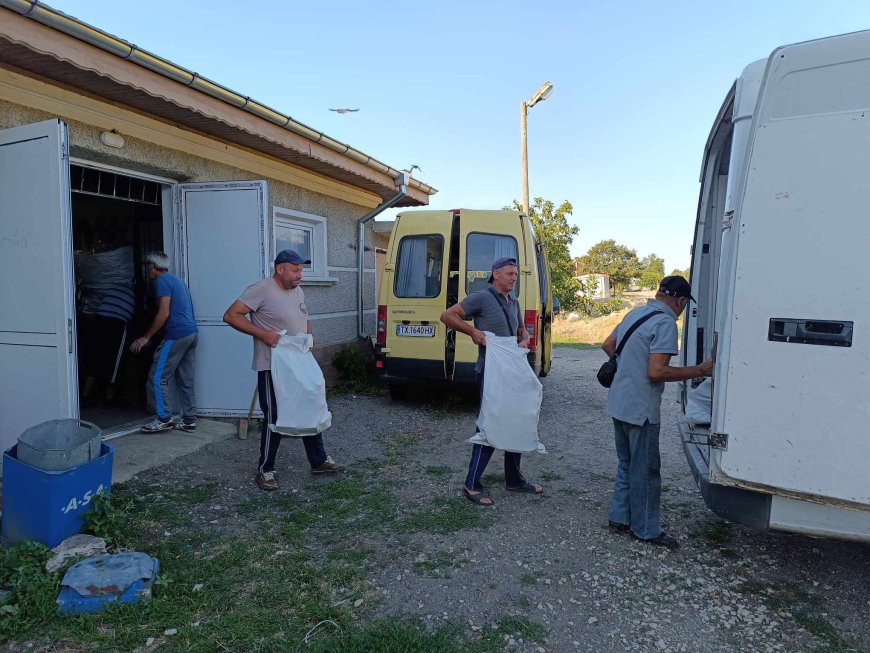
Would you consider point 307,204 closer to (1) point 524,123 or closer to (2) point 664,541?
(2) point 664,541

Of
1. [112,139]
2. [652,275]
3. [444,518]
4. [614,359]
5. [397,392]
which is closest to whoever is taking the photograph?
[614,359]

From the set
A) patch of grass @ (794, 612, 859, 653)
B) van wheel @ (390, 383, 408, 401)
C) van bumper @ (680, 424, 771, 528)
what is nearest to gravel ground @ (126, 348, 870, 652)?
patch of grass @ (794, 612, 859, 653)

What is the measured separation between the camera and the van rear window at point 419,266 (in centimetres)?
651

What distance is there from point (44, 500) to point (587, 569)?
2.95 meters

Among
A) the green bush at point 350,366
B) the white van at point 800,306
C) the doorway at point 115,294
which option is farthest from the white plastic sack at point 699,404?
the doorway at point 115,294

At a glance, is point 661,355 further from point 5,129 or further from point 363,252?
point 363,252

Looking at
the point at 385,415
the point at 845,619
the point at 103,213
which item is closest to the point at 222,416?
the point at 385,415

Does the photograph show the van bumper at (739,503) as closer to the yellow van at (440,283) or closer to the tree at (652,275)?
the yellow van at (440,283)

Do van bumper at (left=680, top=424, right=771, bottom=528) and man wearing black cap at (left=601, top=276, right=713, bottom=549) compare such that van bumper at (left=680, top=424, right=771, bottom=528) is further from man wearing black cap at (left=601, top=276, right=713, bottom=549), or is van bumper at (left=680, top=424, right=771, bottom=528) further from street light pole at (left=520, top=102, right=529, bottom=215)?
street light pole at (left=520, top=102, right=529, bottom=215)

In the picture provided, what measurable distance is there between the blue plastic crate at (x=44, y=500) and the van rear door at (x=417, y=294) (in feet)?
12.3

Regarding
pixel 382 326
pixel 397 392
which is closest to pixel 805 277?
pixel 382 326

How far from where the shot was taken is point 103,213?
681cm

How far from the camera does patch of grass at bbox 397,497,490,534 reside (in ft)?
11.4

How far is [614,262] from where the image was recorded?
5747cm
